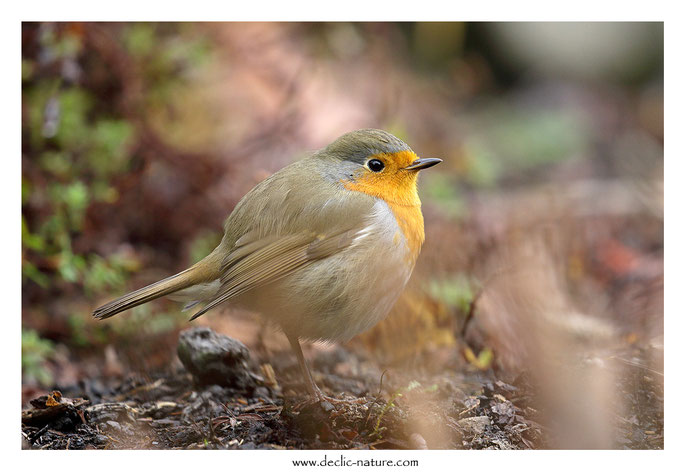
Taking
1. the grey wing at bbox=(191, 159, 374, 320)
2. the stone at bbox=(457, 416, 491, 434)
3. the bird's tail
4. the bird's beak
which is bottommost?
the stone at bbox=(457, 416, 491, 434)

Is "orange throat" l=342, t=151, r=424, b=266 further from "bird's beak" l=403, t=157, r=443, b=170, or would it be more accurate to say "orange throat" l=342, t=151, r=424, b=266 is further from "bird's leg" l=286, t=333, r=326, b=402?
"bird's leg" l=286, t=333, r=326, b=402

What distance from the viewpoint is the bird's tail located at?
2.83 meters

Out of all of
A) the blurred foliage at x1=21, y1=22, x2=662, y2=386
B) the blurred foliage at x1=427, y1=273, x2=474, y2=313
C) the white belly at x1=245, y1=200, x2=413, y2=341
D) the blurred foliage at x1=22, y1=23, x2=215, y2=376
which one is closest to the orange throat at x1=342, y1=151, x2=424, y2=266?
the white belly at x1=245, y1=200, x2=413, y2=341

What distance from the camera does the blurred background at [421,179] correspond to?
11.9ft

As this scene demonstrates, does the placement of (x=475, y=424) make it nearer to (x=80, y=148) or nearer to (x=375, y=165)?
(x=375, y=165)

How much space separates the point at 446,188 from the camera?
5.64 m

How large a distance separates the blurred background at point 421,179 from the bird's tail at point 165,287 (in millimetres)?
739

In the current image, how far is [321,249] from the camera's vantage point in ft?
9.66

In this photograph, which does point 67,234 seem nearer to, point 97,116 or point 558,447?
point 97,116

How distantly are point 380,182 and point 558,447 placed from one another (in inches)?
51.3

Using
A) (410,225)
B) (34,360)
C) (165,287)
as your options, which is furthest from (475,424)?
(34,360)

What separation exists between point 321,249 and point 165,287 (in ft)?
2.19
